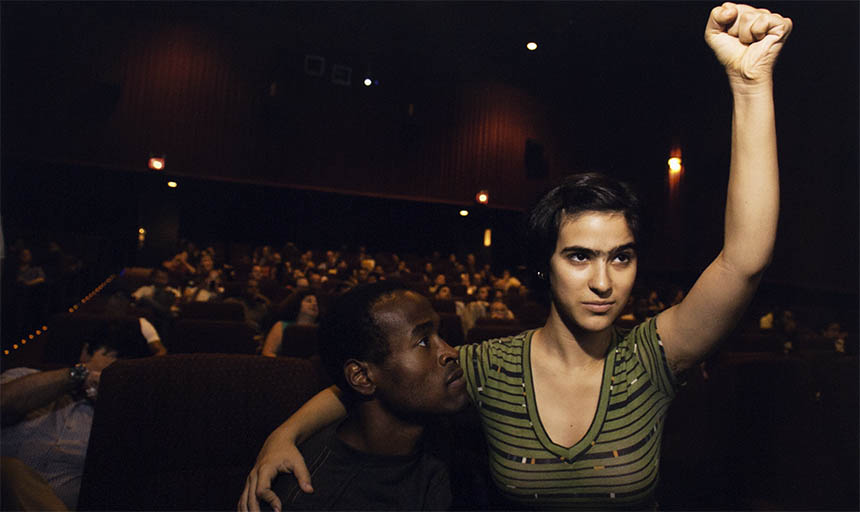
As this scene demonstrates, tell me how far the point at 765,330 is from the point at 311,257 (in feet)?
29.1

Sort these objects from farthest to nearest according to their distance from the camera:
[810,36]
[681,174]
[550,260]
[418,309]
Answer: [681,174] → [810,36] → [418,309] → [550,260]

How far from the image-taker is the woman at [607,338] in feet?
2.77

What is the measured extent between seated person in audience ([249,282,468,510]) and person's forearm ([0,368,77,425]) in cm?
120

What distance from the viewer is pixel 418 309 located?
132cm

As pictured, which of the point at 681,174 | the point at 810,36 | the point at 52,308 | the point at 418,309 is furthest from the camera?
the point at 681,174

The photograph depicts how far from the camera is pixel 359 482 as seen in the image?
124 cm

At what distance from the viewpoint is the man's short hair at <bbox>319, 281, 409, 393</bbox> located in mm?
1295

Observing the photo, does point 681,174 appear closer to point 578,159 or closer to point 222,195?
point 578,159

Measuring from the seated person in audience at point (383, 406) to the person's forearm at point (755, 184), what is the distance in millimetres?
679

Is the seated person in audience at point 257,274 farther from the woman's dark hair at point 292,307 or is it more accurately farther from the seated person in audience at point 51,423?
the seated person in audience at point 51,423

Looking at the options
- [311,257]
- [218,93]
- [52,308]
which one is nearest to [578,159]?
[311,257]

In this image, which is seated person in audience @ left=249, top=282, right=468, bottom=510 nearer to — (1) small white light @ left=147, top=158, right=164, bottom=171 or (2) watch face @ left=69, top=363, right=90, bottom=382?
(2) watch face @ left=69, top=363, right=90, bottom=382

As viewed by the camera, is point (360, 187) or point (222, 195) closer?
point (360, 187)

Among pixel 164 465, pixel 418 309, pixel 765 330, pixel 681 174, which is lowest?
pixel 765 330
